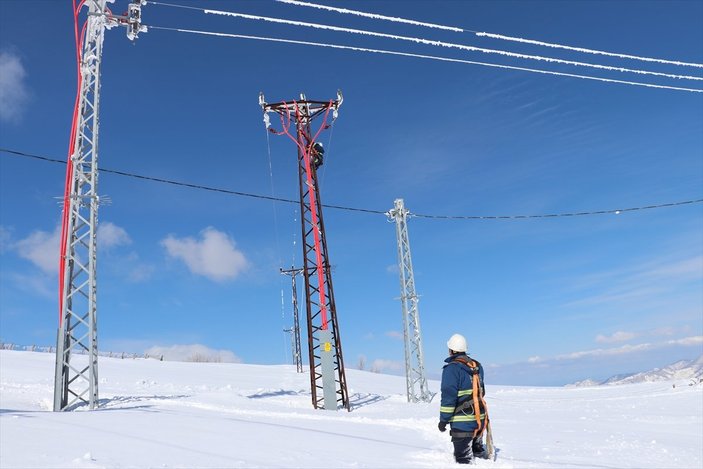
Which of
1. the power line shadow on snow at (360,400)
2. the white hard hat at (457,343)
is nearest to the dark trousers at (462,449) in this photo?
the white hard hat at (457,343)

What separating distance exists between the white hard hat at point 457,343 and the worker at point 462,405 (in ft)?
0.55

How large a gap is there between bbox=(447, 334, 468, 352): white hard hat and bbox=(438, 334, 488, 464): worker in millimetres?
167

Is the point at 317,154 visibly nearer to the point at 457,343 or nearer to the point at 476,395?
the point at 457,343

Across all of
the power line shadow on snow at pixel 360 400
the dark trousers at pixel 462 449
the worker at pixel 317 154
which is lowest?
the power line shadow on snow at pixel 360 400

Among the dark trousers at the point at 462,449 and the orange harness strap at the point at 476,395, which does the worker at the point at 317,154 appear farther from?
the dark trousers at the point at 462,449

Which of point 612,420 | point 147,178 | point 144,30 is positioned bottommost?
point 612,420

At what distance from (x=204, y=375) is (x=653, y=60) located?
28.7 m

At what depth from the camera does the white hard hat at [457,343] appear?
7.22 meters

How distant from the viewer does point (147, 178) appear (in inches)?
691

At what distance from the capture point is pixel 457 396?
269 inches

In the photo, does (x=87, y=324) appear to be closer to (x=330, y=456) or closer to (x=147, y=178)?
(x=147, y=178)

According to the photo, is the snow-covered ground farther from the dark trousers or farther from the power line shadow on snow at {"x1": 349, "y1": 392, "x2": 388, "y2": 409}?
the power line shadow on snow at {"x1": 349, "y1": 392, "x2": 388, "y2": 409}

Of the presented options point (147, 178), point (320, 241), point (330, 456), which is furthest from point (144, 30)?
point (330, 456)

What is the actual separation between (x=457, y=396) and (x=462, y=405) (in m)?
0.15
